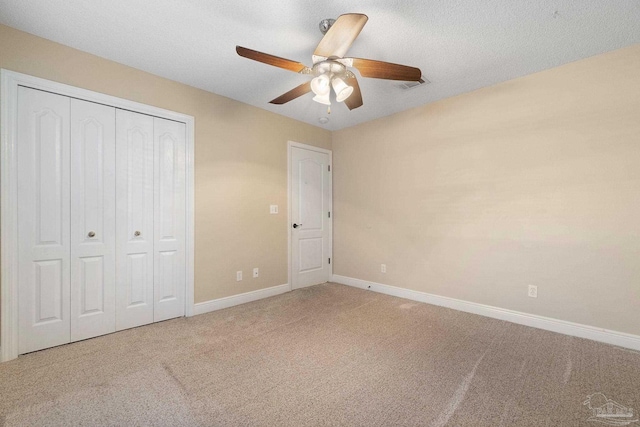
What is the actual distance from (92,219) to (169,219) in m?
0.63

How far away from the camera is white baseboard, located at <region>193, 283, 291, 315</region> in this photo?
121 inches

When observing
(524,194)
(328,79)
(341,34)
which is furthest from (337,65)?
(524,194)

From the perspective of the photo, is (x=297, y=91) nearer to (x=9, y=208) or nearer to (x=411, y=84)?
(x=411, y=84)

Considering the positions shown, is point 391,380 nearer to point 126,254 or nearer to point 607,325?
point 607,325

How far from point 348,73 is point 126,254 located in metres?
2.60

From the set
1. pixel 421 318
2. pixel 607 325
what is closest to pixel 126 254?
pixel 421 318

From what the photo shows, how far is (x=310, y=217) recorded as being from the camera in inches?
168

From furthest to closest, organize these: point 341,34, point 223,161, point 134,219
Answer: point 223,161 < point 134,219 < point 341,34

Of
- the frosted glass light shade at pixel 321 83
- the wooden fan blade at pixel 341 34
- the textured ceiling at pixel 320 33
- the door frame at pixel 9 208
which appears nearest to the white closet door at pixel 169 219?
the textured ceiling at pixel 320 33

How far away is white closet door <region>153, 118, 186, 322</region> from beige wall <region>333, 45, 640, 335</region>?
2545 mm

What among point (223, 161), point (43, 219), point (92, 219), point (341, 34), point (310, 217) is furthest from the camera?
point (310, 217)

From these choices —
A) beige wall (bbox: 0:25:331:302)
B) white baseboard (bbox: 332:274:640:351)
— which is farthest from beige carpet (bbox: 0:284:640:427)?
beige wall (bbox: 0:25:331:302)

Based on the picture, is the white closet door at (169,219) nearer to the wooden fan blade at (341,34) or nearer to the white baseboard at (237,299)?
the white baseboard at (237,299)

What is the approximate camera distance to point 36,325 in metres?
2.19
